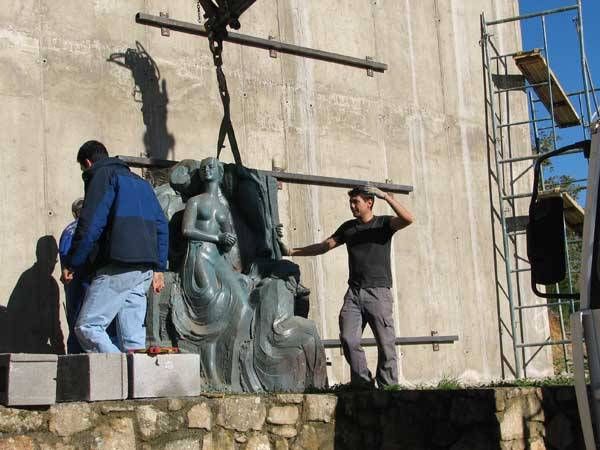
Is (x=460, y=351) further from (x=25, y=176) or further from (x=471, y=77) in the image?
(x=25, y=176)

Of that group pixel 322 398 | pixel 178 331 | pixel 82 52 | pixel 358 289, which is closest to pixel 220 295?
pixel 178 331

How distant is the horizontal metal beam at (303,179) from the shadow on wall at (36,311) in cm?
106

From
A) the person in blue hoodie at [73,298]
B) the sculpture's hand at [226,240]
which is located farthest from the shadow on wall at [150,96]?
the person in blue hoodie at [73,298]

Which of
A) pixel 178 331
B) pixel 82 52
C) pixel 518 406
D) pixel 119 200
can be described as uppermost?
pixel 82 52

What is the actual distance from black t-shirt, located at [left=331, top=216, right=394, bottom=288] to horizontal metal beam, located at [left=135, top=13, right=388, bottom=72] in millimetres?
2479

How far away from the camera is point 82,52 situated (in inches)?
329

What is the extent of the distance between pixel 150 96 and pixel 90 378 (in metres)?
4.36

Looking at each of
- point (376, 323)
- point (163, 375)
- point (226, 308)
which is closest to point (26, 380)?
point (163, 375)

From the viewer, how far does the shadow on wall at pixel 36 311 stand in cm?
762

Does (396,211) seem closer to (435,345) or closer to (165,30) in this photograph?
(165,30)

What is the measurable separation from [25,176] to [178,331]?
6.38 ft

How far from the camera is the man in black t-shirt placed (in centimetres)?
707

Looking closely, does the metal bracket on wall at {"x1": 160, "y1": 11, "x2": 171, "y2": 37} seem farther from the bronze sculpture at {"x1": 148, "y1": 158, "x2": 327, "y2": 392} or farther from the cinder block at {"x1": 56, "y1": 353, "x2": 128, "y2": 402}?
the cinder block at {"x1": 56, "y1": 353, "x2": 128, "y2": 402}

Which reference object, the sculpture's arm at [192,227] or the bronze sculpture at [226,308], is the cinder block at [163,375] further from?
the sculpture's arm at [192,227]
